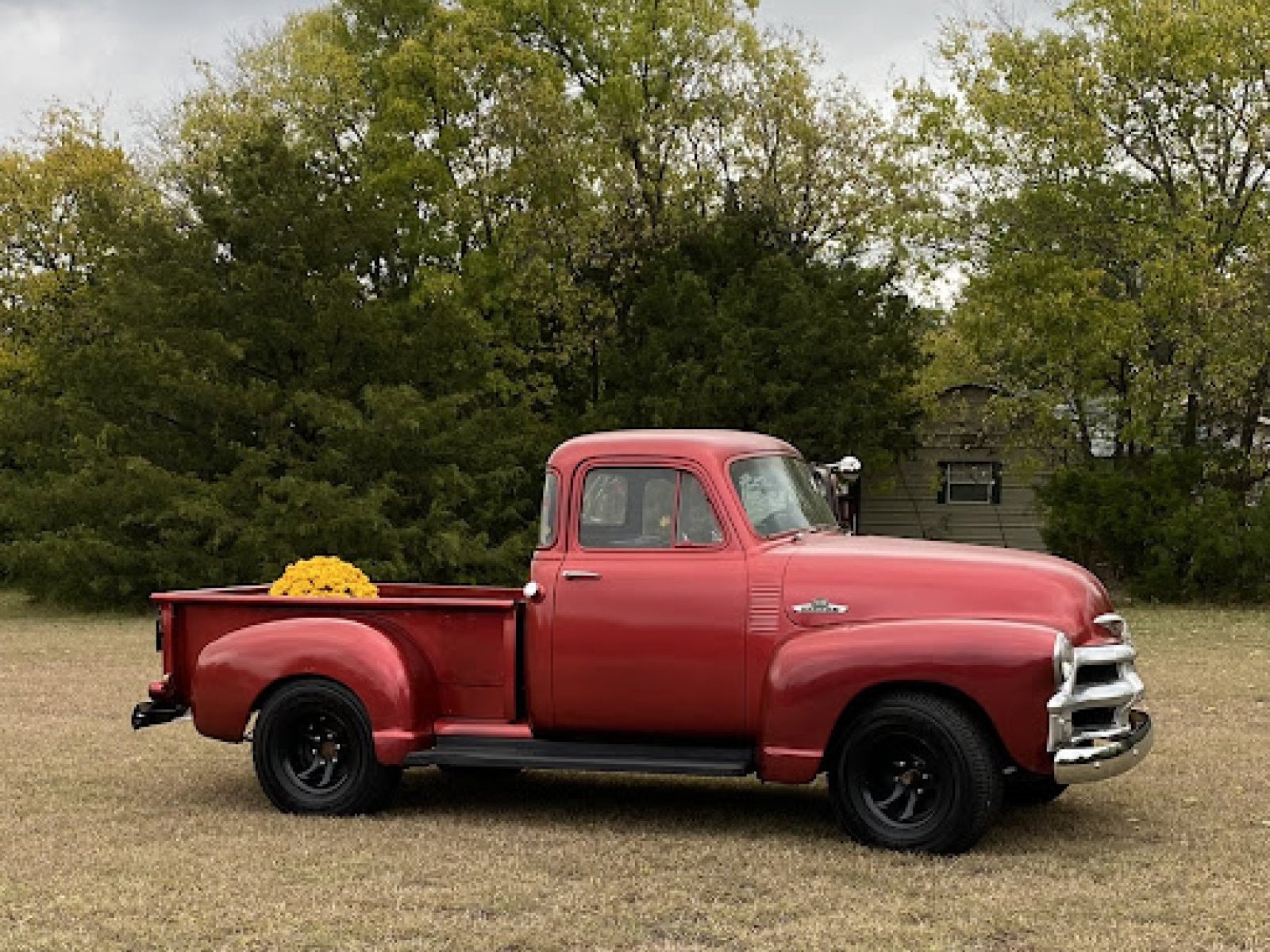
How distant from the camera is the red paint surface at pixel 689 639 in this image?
765 cm

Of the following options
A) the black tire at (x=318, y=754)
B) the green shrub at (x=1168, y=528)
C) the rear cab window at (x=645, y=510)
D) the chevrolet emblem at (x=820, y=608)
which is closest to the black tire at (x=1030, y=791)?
the chevrolet emblem at (x=820, y=608)

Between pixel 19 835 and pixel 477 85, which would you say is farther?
pixel 477 85

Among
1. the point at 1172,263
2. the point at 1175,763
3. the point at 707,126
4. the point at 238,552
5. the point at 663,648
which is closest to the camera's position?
the point at 663,648

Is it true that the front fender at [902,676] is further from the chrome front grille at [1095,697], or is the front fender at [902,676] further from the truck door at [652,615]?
the truck door at [652,615]

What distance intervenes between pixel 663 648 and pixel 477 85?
29.7 m

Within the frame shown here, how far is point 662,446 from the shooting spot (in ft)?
27.7

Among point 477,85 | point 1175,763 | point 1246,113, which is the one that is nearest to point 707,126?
point 477,85

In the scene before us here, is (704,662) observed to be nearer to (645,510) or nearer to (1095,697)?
(645,510)

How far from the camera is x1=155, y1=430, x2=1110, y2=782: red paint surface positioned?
25.1 ft

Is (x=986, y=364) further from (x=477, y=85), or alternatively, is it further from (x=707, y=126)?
(x=477, y=85)

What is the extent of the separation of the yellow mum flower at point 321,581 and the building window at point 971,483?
28.9 m

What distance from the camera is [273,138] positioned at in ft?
84.3

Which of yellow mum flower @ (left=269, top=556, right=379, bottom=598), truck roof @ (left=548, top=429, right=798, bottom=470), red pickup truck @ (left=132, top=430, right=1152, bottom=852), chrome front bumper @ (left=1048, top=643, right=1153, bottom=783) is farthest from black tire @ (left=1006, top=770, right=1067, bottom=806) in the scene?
yellow mum flower @ (left=269, top=556, right=379, bottom=598)

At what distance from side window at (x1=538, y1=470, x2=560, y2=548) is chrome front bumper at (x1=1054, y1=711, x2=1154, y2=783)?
2.73 metres
